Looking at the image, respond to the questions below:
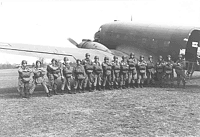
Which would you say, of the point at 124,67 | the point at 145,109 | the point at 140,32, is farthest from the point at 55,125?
the point at 140,32

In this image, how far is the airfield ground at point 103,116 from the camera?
18.5 feet

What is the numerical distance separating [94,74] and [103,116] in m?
4.62

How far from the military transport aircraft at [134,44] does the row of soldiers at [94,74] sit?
63.0 inches

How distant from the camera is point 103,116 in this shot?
699 cm

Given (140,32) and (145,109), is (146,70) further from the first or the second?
(145,109)

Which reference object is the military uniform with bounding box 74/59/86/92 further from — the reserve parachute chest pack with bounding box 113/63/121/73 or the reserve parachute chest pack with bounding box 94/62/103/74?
the reserve parachute chest pack with bounding box 113/63/121/73

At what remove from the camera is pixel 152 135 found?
5355 mm

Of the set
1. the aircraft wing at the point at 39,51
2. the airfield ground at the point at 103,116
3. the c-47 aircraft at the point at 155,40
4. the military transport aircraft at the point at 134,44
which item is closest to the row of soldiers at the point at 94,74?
the airfield ground at the point at 103,116

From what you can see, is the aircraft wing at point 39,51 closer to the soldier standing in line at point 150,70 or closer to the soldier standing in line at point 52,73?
the soldier standing in line at point 52,73

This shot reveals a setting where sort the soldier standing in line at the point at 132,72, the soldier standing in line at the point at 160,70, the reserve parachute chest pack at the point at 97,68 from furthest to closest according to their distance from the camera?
1. the soldier standing in line at the point at 160,70
2. the soldier standing in line at the point at 132,72
3. the reserve parachute chest pack at the point at 97,68

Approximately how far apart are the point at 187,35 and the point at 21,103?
29.4 feet

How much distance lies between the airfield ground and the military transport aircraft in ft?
11.0

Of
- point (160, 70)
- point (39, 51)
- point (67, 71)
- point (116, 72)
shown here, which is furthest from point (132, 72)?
point (39, 51)

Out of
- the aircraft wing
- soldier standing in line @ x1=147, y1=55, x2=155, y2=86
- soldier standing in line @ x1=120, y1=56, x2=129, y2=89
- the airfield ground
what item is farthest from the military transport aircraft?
the airfield ground
